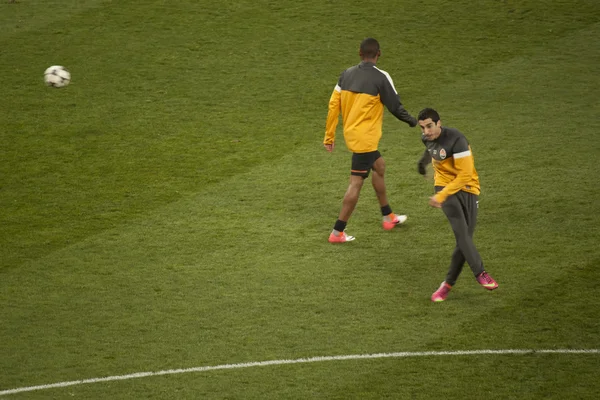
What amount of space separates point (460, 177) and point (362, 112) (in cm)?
175

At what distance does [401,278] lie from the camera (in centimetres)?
882

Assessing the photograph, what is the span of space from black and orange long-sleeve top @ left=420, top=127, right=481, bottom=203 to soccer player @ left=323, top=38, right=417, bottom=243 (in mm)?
1218

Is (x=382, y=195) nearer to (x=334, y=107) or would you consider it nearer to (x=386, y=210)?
(x=386, y=210)

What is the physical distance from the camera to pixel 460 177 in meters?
7.98

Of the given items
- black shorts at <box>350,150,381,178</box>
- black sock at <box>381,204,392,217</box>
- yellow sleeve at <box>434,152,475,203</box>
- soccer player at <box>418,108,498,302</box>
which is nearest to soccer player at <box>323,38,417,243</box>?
black shorts at <box>350,150,381,178</box>

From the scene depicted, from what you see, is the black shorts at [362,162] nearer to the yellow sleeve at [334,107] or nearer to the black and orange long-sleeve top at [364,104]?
the black and orange long-sleeve top at [364,104]

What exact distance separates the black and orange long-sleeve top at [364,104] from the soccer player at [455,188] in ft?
3.77

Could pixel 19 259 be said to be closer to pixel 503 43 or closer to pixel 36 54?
pixel 36 54

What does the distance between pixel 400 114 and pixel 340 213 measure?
1164 mm

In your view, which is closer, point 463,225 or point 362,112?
point 463,225

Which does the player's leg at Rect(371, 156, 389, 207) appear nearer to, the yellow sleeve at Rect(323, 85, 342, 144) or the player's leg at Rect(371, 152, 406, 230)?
the player's leg at Rect(371, 152, 406, 230)

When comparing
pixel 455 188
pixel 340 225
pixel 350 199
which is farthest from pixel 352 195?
pixel 455 188

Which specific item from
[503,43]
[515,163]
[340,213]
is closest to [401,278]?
[340,213]

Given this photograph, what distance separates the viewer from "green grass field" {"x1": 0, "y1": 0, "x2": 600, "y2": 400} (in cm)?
739
